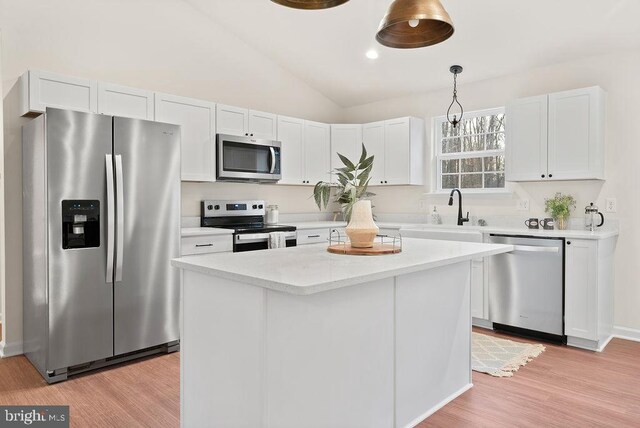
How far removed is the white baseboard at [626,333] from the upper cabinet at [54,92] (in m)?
4.78

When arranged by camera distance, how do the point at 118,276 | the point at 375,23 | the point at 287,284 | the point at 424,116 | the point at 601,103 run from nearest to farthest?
1. the point at 287,284
2. the point at 118,276
3. the point at 601,103
4. the point at 375,23
5. the point at 424,116

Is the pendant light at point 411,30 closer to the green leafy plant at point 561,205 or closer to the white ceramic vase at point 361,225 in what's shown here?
the white ceramic vase at point 361,225

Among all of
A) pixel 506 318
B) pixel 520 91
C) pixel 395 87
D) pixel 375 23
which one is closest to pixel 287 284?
pixel 506 318

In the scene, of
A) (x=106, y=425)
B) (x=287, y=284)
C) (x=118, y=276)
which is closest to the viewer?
(x=287, y=284)

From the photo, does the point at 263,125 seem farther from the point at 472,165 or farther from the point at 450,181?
the point at 472,165

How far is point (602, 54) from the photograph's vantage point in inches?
156

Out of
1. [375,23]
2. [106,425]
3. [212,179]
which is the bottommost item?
[106,425]

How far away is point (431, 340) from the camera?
246cm

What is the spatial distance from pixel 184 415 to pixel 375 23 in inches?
146

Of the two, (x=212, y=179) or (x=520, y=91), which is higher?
(x=520, y=91)

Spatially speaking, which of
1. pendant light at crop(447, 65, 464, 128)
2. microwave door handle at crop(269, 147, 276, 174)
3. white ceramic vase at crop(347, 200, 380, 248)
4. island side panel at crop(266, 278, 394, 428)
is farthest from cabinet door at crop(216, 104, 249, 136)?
island side panel at crop(266, 278, 394, 428)

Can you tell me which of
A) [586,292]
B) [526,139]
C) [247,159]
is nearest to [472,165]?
[526,139]

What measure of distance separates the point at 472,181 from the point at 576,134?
1.29 meters

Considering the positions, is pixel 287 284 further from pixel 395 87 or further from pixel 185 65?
pixel 395 87
